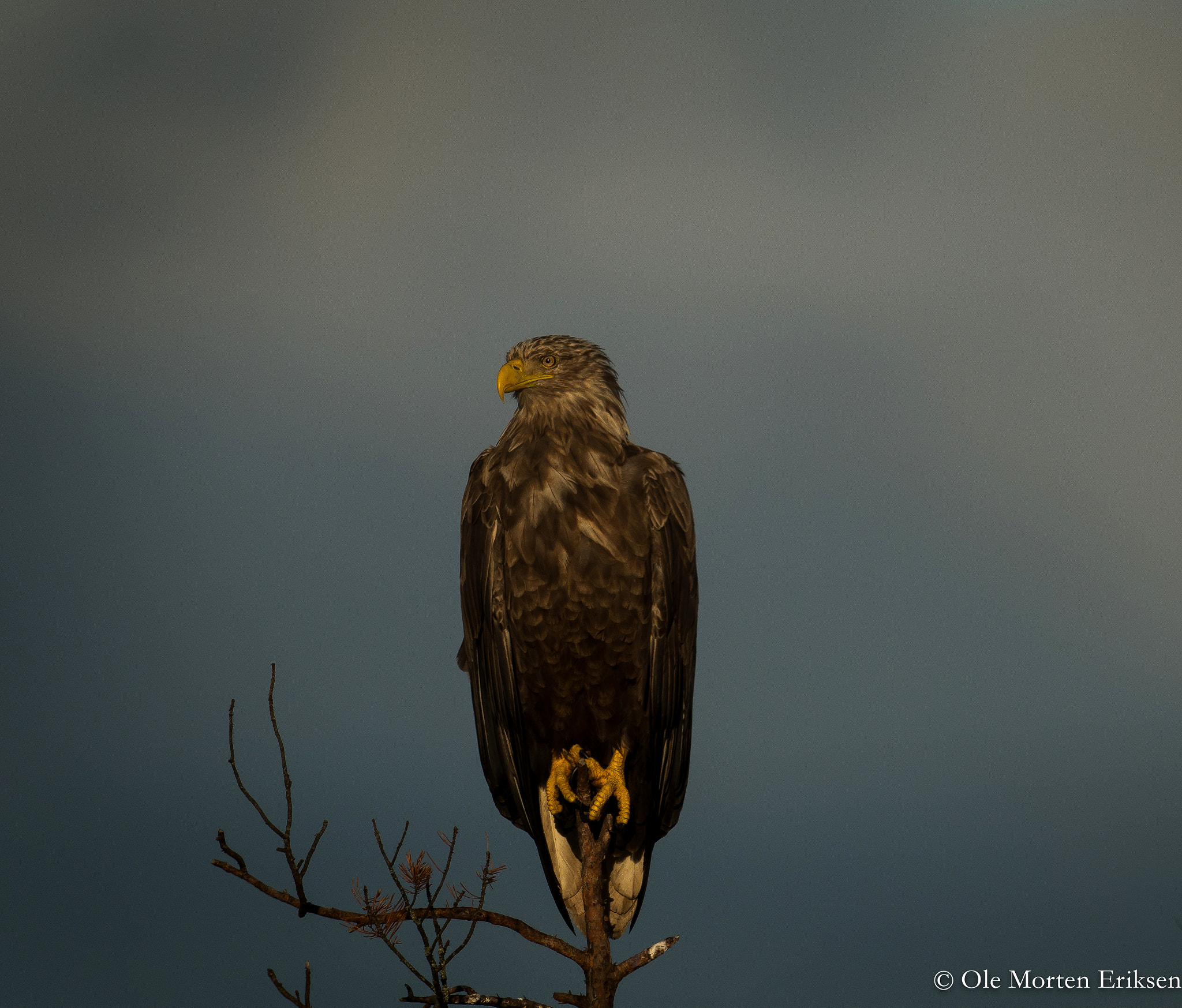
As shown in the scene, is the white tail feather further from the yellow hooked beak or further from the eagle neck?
the yellow hooked beak

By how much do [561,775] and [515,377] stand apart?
200cm

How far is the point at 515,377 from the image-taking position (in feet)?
16.1

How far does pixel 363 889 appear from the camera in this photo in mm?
3414

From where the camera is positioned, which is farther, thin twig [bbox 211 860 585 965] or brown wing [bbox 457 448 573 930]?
brown wing [bbox 457 448 573 930]

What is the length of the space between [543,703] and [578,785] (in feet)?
1.44

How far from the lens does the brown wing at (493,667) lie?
4625mm

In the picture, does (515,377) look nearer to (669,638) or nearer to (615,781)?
(669,638)

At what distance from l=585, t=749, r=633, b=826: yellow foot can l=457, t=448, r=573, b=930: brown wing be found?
341mm

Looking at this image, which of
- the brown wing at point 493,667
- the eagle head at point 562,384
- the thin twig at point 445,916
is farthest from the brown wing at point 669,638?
the thin twig at point 445,916

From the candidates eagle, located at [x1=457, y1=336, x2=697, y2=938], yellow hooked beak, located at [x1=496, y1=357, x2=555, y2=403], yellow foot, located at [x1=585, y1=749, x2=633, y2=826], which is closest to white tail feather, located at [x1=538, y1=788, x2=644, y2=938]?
eagle, located at [x1=457, y1=336, x2=697, y2=938]

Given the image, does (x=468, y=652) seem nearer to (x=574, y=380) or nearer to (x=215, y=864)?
(x=574, y=380)

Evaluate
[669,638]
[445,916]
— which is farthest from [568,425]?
[445,916]

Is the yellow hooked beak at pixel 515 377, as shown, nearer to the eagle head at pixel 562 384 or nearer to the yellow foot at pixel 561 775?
the eagle head at pixel 562 384

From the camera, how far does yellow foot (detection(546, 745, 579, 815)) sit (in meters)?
→ 4.61
